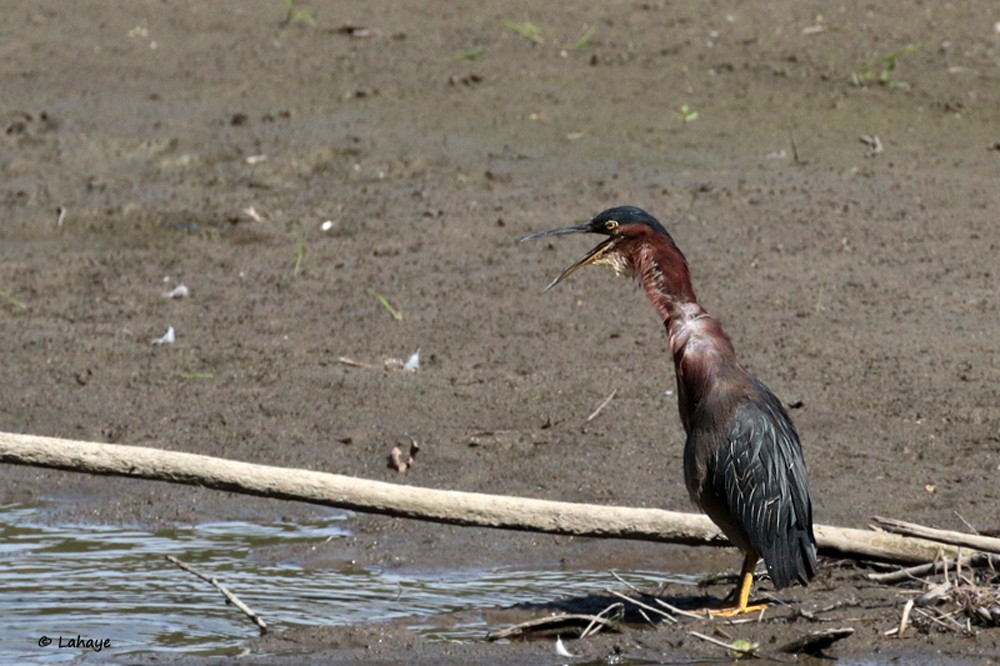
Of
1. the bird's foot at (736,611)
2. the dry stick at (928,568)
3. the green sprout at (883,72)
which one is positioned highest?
the green sprout at (883,72)

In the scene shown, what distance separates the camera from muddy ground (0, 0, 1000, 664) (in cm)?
716

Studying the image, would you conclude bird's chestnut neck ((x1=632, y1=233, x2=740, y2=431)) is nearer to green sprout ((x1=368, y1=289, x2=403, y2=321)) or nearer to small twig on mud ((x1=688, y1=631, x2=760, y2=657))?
small twig on mud ((x1=688, y1=631, x2=760, y2=657))

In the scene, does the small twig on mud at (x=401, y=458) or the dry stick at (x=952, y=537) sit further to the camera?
the small twig on mud at (x=401, y=458)

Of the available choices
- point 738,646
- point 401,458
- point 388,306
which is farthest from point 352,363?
point 738,646

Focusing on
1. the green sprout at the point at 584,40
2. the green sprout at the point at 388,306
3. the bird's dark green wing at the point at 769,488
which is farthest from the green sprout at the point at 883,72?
the bird's dark green wing at the point at 769,488

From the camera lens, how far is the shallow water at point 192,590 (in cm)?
589

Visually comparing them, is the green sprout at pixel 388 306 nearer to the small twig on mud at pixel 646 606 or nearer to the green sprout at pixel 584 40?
the small twig on mud at pixel 646 606

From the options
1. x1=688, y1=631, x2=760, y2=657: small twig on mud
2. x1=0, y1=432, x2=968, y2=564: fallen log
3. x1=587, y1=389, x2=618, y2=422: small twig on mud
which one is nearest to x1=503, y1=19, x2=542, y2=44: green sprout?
x1=587, y1=389, x2=618, y2=422: small twig on mud

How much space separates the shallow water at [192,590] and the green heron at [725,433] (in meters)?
0.81

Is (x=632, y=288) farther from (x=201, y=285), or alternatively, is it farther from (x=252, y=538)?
(x=252, y=538)

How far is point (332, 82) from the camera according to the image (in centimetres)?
1289

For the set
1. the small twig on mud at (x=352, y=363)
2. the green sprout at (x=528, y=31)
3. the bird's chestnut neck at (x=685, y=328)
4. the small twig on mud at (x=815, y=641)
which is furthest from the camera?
the green sprout at (x=528, y=31)

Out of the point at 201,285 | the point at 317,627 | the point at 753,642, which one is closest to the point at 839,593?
Result: the point at 753,642

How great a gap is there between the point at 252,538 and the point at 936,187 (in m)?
5.42
